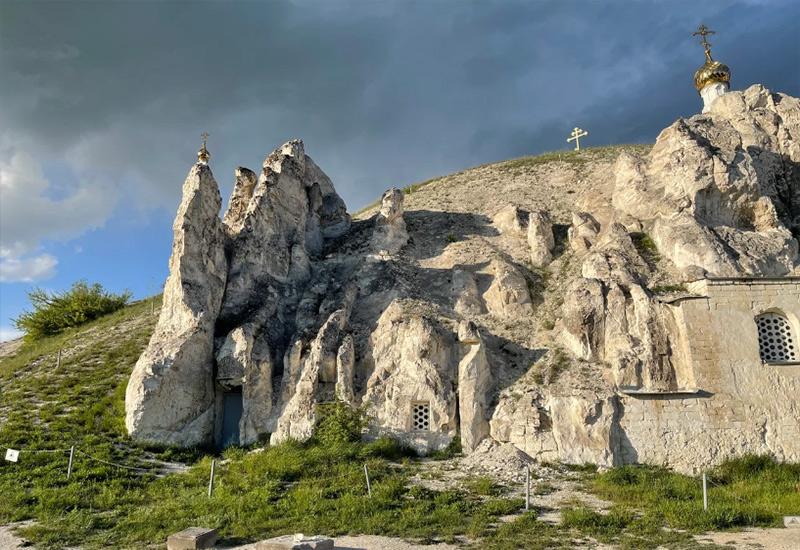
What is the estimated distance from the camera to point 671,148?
1049 inches

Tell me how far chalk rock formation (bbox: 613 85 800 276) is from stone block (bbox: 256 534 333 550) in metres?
17.0

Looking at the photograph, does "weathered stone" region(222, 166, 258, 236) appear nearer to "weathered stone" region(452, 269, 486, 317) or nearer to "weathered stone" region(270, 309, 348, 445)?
"weathered stone" region(270, 309, 348, 445)

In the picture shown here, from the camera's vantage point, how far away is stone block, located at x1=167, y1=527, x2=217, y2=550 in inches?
447

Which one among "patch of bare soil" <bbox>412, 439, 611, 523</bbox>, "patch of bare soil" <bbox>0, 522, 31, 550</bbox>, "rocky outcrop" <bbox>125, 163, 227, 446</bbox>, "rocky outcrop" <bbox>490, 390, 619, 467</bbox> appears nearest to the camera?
"patch of bare soil" <bbox>0, 522, 31, 550</bbox>

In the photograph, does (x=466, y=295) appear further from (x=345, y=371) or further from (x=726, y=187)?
(x=726, y=187)

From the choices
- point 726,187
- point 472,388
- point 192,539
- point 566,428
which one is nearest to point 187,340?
point 472,388

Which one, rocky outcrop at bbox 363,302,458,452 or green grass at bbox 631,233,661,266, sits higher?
green grass at bbox 631,233,661,266

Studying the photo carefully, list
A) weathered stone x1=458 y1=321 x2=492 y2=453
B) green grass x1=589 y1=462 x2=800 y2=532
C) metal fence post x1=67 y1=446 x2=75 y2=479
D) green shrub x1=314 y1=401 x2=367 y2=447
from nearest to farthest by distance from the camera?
green grass x1=589 y1=462 x2=800 y2=532, metal fence post x1=67 y1=446 x2=75 y2=479, green shrub x1=314 y1=401 x2=367 y2=447, weathered stone x1=458 y1=321 x2=492 y2=453

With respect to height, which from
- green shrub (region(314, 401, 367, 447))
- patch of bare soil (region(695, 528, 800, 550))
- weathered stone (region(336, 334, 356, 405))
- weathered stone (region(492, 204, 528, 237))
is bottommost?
patch of bare soil (region(695, 528, 800, 550))

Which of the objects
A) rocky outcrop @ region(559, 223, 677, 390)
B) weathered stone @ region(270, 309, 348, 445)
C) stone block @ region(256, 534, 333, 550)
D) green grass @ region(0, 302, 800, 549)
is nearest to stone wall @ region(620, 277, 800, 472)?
rocky outcrop @ region(559, 223, 677, 390)

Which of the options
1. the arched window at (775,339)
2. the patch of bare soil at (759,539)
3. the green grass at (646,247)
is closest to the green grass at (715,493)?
the patch of bare soil at (759,539)

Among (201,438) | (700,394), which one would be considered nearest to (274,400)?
(201,438)

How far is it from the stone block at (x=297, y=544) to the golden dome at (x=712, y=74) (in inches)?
1363

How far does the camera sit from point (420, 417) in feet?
63.3
